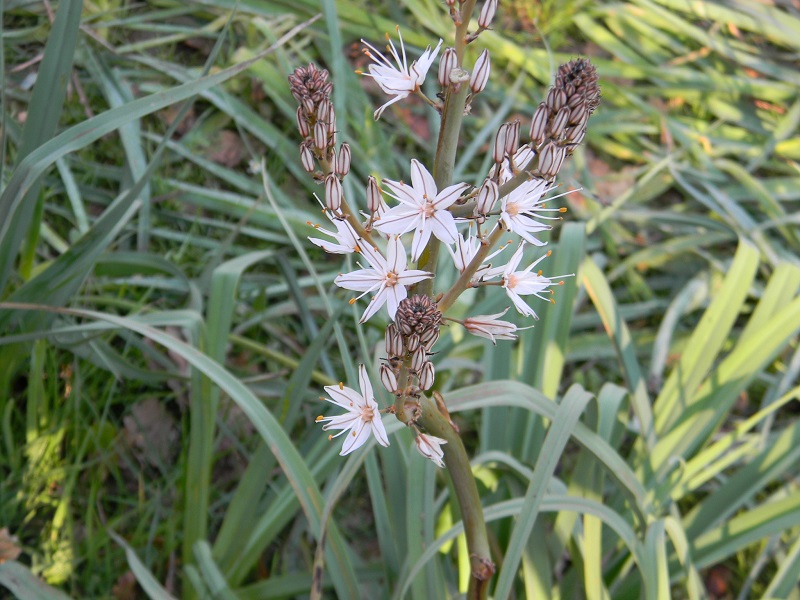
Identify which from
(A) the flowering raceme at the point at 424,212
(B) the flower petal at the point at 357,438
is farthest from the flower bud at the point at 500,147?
(B) the flower petal at the point at 357,438

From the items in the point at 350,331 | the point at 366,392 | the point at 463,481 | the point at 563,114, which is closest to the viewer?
the point at 563,114

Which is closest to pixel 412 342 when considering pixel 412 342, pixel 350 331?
pixel 412 342

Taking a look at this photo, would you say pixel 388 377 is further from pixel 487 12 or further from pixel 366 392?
pixel 487 12

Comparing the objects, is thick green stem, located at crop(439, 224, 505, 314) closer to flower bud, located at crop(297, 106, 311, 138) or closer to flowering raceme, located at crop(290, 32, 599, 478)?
flowering raceme, located at crop(290, 32, 599, 478)

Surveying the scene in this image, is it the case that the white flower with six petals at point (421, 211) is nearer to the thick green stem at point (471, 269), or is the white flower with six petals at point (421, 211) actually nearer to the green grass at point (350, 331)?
the thick green stem at point (471, 269)

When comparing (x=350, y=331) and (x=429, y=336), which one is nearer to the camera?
(x=429, y=336)

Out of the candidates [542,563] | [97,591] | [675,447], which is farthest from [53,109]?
[675,447]

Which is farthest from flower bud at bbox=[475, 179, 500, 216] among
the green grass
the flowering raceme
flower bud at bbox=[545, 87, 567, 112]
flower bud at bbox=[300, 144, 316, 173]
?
the green grass
